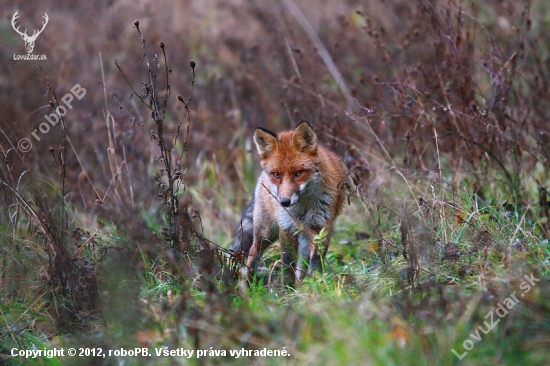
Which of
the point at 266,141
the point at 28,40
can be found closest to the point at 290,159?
the point at 266,141

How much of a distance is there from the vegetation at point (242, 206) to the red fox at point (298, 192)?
264mm

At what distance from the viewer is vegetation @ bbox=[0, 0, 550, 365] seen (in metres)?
4.34

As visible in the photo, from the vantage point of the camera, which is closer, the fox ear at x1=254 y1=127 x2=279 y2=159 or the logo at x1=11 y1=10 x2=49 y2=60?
the fox ear at x1=254 y1=127 x2=279 y2=159

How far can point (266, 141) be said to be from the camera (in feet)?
21.7

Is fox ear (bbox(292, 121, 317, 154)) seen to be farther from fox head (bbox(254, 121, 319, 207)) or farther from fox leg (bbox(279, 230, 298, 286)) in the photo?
fox leg (bbox(279, 230, 298, 286))

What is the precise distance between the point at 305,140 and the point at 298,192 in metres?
0.62

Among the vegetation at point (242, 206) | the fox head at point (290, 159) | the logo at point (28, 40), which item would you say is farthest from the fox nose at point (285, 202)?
the logo at point (28, 40)

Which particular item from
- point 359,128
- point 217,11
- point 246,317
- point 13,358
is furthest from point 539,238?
point 217,11

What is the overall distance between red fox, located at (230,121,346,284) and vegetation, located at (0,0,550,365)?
0.26 metres

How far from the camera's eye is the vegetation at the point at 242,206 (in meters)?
4.34

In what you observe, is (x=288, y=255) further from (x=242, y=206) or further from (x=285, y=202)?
(x=242, y=206)

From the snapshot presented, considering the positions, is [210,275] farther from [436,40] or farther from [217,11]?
[217,11]
